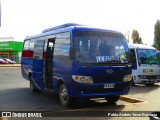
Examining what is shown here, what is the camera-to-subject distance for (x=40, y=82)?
13.0 m

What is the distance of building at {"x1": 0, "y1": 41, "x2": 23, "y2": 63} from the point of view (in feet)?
250

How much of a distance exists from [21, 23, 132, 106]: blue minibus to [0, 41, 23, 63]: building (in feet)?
217

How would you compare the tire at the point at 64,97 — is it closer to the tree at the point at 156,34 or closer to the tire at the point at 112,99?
the tire at the point at 112,99

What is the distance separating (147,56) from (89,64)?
27.8ft

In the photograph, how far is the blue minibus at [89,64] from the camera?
9914 mm

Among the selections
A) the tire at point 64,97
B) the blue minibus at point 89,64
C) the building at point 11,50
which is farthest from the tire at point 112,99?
the building at point 11,50

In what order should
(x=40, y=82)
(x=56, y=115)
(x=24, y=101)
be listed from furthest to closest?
1. (x=40, y=82)
2. (x=24, y=101)
3. (x=56, y=115)

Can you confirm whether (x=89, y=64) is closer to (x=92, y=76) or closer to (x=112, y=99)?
(x=92, y=76)

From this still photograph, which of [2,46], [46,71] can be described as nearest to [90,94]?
[46,71]

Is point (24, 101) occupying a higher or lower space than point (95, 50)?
lower

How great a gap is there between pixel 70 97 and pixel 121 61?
6.72 feet

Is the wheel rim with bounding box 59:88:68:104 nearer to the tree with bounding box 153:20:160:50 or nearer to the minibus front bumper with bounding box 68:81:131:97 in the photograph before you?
the minibus front bumper with bounding box 68:81:131:97

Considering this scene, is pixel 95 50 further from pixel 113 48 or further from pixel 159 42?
pixel 159 42

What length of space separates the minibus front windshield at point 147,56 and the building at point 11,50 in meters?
60.6
